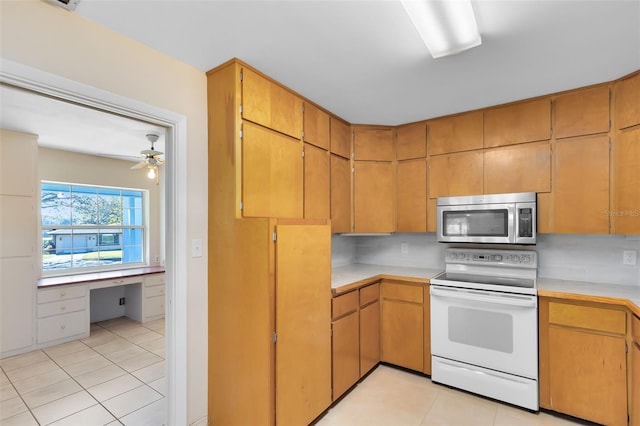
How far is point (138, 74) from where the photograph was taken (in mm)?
1743

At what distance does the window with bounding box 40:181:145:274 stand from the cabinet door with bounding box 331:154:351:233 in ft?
12.9

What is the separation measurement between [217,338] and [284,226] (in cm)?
90

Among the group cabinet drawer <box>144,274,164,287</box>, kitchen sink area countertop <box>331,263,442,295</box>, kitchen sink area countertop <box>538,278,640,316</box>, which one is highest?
kitchen sink area countertop <box>538,278,640,316</box>

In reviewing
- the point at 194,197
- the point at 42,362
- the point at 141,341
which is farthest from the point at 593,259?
the point at 42,362

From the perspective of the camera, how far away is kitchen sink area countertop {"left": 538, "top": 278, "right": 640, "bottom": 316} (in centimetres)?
196

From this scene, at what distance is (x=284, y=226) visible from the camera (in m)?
1.83

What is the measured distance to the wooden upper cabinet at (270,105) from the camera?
1.98 m

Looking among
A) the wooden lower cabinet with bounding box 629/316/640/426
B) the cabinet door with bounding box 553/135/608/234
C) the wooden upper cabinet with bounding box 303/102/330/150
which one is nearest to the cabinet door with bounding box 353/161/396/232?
the wooden upper cabinet with bounding box 303/102/330/150

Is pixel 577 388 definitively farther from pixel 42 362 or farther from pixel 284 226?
pixel 42 362

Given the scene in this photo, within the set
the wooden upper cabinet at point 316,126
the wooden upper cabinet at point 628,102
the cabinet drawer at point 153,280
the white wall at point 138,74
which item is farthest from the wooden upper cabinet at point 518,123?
the cabinet drawer at point 153,280

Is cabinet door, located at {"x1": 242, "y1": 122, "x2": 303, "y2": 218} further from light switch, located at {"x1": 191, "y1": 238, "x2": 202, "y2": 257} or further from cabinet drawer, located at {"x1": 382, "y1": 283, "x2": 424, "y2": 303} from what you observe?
cabinet drawer, located at {"x1": 382, "y1": 283, "x2": 424, "y2": 303}

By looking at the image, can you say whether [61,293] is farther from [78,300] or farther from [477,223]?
[477,223]

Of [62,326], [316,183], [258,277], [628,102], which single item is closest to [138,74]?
[258,277]

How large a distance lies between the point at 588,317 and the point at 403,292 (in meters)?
1.31
